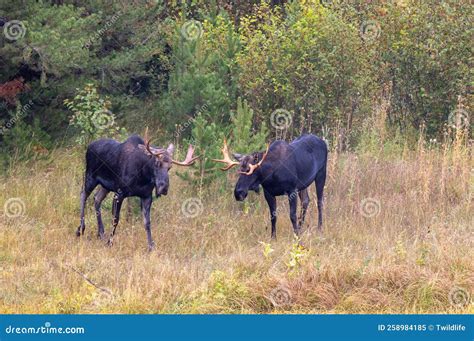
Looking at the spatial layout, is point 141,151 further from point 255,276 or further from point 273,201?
point 255,276

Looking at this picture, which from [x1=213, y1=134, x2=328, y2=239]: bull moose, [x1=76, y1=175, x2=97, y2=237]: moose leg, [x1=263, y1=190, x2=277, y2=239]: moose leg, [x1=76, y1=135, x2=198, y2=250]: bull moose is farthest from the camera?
[x1=76, y1=175, x2=97, y2=237]: moose leg

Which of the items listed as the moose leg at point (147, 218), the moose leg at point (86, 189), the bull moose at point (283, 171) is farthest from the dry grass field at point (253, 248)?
the bull moose at point (283, 171)

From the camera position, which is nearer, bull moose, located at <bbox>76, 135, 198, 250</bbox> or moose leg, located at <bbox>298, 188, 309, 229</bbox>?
bull moose, located at <bbox>76, 135, 198, 250</bbox>

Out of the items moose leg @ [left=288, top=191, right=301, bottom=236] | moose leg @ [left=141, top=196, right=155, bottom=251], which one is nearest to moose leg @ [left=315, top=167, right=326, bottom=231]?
moose leg @ [left=288, top=191, right=301, bottom=236]

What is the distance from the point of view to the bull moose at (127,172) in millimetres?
11844

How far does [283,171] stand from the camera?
12.7 metres

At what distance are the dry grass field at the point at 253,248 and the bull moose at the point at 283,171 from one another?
1.52ft

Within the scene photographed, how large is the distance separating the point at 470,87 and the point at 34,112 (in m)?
8.75

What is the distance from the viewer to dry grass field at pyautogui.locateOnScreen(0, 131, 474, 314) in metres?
9.29

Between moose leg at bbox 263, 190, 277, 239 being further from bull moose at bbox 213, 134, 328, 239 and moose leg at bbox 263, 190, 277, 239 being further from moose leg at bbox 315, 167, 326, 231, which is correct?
moose leg at bbox 315, 167, 326, 231

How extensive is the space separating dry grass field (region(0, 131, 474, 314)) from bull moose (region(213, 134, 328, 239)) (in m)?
0.46

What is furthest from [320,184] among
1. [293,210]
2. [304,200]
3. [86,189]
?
[86,189]

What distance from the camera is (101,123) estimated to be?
14.1 m

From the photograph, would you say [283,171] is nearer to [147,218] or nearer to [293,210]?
[293,210]
